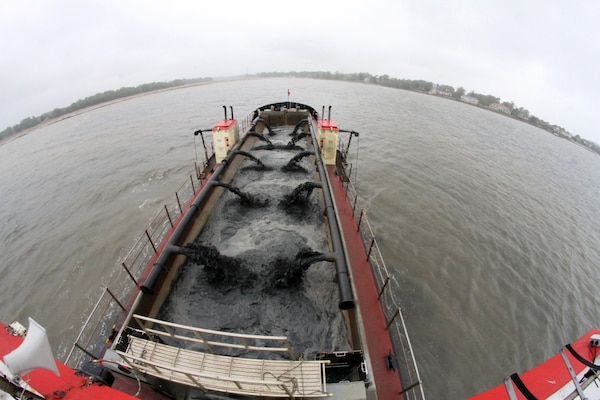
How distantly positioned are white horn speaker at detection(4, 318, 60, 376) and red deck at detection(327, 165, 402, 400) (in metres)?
5.48

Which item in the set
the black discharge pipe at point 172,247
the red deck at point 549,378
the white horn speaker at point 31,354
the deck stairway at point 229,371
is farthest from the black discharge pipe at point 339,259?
the white horn speaker at point 31,354

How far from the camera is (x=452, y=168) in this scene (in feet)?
69.1

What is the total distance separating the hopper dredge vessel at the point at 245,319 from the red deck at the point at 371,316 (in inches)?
1.1

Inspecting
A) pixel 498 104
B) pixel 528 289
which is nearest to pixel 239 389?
pixel 528 289

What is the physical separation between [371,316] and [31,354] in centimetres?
672

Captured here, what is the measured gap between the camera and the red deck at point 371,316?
16.8ft

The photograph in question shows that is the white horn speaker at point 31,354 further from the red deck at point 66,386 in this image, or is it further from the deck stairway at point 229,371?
the red deck at point 66,386

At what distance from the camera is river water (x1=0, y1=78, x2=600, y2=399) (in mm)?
8461

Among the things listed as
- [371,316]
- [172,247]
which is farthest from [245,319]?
[371,316]

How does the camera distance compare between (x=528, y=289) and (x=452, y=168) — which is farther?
(x=452, y=168)

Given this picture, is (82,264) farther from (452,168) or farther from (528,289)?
(452,168)

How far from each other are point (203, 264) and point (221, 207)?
3.65 meters

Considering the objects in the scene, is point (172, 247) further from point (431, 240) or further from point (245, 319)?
point (431, 240)

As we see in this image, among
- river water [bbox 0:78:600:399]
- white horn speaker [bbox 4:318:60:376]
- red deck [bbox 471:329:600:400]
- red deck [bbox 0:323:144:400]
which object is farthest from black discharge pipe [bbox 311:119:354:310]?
white horn speaker [bbox 4:318:60:376]
